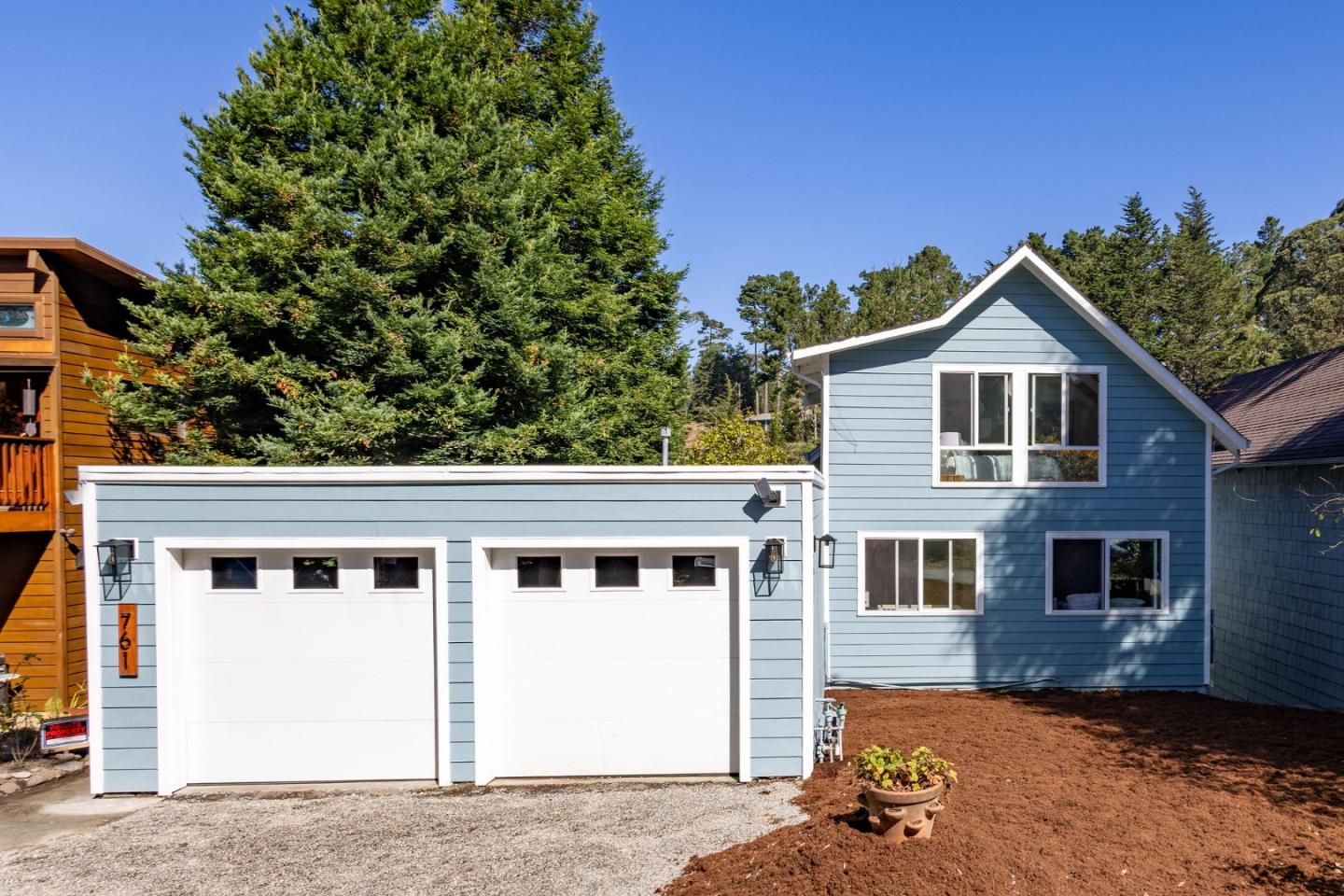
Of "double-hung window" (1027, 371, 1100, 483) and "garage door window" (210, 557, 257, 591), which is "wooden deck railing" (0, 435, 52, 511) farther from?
"double-hung window" (1027, 371, 1100, 483)

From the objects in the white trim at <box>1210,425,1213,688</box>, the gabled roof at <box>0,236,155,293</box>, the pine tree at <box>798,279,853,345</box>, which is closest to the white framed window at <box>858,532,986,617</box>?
the white trim at <box>1210,425,1213,688</box>

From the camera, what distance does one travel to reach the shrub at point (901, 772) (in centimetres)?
516

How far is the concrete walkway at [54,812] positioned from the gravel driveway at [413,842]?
22 centimetres

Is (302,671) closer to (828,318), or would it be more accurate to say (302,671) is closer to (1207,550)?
(1207,550)

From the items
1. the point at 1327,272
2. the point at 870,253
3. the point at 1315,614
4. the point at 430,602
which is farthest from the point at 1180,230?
the point at 430,602

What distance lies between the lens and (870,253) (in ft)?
164

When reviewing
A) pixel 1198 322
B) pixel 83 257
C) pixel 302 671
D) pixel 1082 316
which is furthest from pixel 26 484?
pixel 1198 322

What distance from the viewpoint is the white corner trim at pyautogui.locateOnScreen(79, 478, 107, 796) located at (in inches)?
261

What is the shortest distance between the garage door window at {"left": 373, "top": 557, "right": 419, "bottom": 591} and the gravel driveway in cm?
190

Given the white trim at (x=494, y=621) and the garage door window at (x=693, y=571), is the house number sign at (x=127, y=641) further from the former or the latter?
the garage door window at (x=693, y=571)

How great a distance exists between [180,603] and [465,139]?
443 inches

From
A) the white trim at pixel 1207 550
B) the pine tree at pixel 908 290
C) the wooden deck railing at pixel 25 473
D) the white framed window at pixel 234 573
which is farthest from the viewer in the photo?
the pine tree at pixel 908 290

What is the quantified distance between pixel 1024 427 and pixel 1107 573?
255 cm

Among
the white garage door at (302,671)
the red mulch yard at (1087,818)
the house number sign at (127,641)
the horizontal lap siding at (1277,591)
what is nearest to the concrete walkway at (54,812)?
the white garage door at (302,671)
